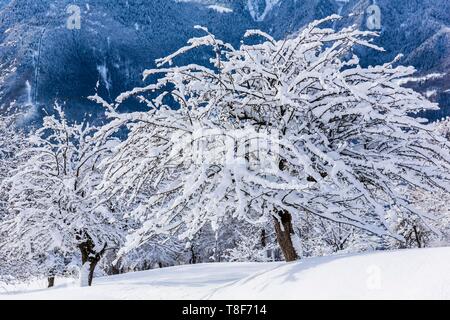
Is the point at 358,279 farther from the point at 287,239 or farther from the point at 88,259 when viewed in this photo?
the point at 88,259

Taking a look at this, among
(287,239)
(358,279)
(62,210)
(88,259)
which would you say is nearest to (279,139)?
(287,239)

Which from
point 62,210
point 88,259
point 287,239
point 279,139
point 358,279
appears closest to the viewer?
point 358,279

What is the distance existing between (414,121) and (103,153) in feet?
29.3

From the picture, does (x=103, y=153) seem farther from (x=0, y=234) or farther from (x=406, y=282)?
(x=406, y=282)

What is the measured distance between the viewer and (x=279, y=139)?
5.54 metres

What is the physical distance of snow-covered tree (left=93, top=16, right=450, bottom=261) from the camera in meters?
5.30

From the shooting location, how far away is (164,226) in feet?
17.8

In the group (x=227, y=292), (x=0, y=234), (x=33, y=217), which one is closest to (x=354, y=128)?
(x=227, y=292)

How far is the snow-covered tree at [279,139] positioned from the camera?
17.4 ft

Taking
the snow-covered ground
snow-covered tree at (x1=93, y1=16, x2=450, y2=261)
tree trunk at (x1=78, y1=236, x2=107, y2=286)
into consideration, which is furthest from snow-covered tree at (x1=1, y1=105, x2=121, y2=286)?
the snow-covered ground

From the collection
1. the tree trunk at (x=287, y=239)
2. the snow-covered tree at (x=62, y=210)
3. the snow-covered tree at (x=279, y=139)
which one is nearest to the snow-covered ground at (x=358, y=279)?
the snow-covered tree at (x=279, y=139)

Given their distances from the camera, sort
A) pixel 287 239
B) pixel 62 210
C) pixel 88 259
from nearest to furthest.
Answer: pixel 287 239
pixel 62 210
pixel 88 259

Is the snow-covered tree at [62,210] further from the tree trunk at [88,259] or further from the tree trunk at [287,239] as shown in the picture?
the tree trunk at [287,239]

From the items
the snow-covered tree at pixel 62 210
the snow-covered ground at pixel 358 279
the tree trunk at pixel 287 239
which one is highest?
the snow-covered ground at pixel 358 279
